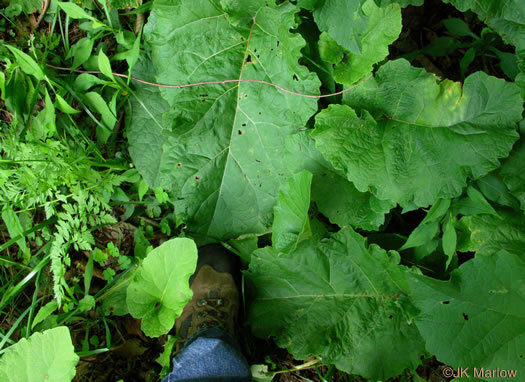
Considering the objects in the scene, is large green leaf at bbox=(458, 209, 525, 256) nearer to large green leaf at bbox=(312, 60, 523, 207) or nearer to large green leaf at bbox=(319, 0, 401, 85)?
large green leaf at bbox=(312, 60, 523, 207)

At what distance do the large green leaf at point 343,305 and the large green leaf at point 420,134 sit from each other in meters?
0.26

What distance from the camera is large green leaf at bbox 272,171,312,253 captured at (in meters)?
1.53

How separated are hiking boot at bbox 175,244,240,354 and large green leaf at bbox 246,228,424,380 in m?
0.23

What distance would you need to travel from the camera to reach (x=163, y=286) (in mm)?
1616

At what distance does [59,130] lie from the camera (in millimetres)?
1985

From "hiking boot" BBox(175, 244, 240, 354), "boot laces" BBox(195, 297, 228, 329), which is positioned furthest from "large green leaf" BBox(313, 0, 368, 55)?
"boot laces" BBox(195, 297, 228, 329)

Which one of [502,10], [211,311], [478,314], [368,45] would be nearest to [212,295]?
[211,311]

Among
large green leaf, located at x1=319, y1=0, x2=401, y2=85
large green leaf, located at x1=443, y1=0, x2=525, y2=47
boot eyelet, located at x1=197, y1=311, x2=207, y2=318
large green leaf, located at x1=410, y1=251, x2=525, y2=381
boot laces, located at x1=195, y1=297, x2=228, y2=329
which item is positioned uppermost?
large green leaf, located at x1=443, y1=0, x2=525, y2=47

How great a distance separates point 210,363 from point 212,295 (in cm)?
34

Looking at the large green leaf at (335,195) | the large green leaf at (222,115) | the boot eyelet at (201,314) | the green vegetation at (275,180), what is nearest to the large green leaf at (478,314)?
the green vegetation at (275,180)

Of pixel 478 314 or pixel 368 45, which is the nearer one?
pixel 478 314

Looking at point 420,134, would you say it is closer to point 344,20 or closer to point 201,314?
point 344,20

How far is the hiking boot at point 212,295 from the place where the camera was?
1.91 m

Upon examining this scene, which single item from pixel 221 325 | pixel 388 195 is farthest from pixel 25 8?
pixel 388 195
